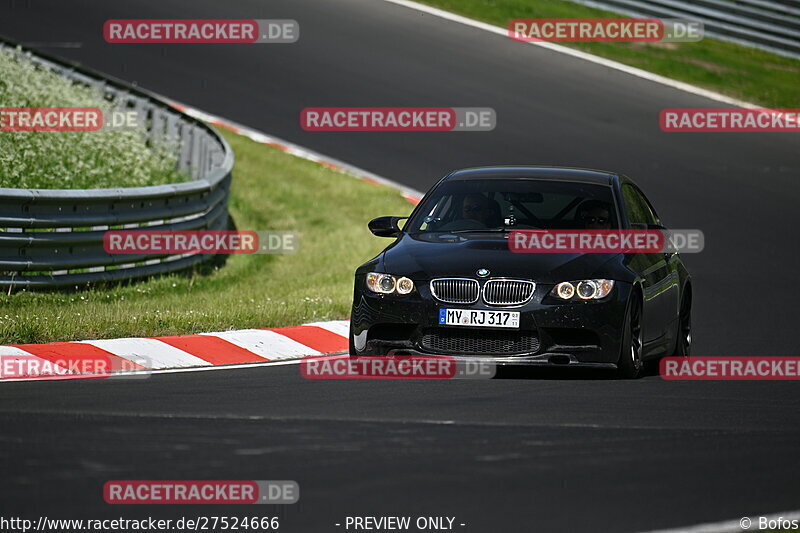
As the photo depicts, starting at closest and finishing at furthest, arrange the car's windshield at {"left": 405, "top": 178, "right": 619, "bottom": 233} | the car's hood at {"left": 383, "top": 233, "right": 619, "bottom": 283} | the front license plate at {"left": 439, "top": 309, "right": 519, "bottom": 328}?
1. the front license plate at {"left": 439, "top": 309, "right": 519, "bottom": 328}
2. the car's hood at {"left": 383, "top": 233, "right": 619, "bottom": 283}
3. the car's windshield at {"left": 405, "top": 178, "right": 619, "bottom": 233}

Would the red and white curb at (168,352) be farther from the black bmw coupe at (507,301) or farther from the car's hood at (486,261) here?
the car's hood at (486,261)

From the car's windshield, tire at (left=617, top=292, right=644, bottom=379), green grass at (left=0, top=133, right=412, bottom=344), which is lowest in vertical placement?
green grass at (left=0, top=133, right=412, bottom=344)

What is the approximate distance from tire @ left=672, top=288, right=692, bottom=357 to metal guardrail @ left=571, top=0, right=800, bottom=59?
15973mm

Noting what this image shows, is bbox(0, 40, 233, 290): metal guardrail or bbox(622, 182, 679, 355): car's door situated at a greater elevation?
bbox(622, 182, 679, 355): car's door

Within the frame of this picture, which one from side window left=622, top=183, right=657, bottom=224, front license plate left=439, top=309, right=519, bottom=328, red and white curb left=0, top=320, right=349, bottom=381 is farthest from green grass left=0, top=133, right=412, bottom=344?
side window left=622, top=183, right=657, bottom=224

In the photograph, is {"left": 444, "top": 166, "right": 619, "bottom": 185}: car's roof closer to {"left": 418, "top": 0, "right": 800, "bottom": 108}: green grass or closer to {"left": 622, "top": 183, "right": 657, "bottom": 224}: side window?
{"left": 622, "top": 183, "right": 657, "bottom": 224}: side window

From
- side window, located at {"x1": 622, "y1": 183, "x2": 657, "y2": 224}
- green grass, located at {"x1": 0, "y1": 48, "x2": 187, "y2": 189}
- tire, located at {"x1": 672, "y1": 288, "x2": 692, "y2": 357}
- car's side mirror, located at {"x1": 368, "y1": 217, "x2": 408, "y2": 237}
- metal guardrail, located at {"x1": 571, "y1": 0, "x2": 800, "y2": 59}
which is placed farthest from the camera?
metal guardrail, located at {"x1": 571, "y1": 0, "x2": 800, "y2": 59}

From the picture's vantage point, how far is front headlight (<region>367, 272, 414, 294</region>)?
32.6 feet

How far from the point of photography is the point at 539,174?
1140cm

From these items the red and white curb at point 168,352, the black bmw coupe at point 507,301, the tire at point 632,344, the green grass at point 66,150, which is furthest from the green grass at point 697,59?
the tire at point 632,344

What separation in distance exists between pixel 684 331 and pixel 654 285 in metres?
1.20

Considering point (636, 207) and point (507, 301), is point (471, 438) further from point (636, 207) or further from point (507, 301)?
point (636, 207)

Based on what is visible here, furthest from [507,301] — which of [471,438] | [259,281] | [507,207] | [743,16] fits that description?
[743,16]

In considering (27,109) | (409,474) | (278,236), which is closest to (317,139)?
(278,236)
